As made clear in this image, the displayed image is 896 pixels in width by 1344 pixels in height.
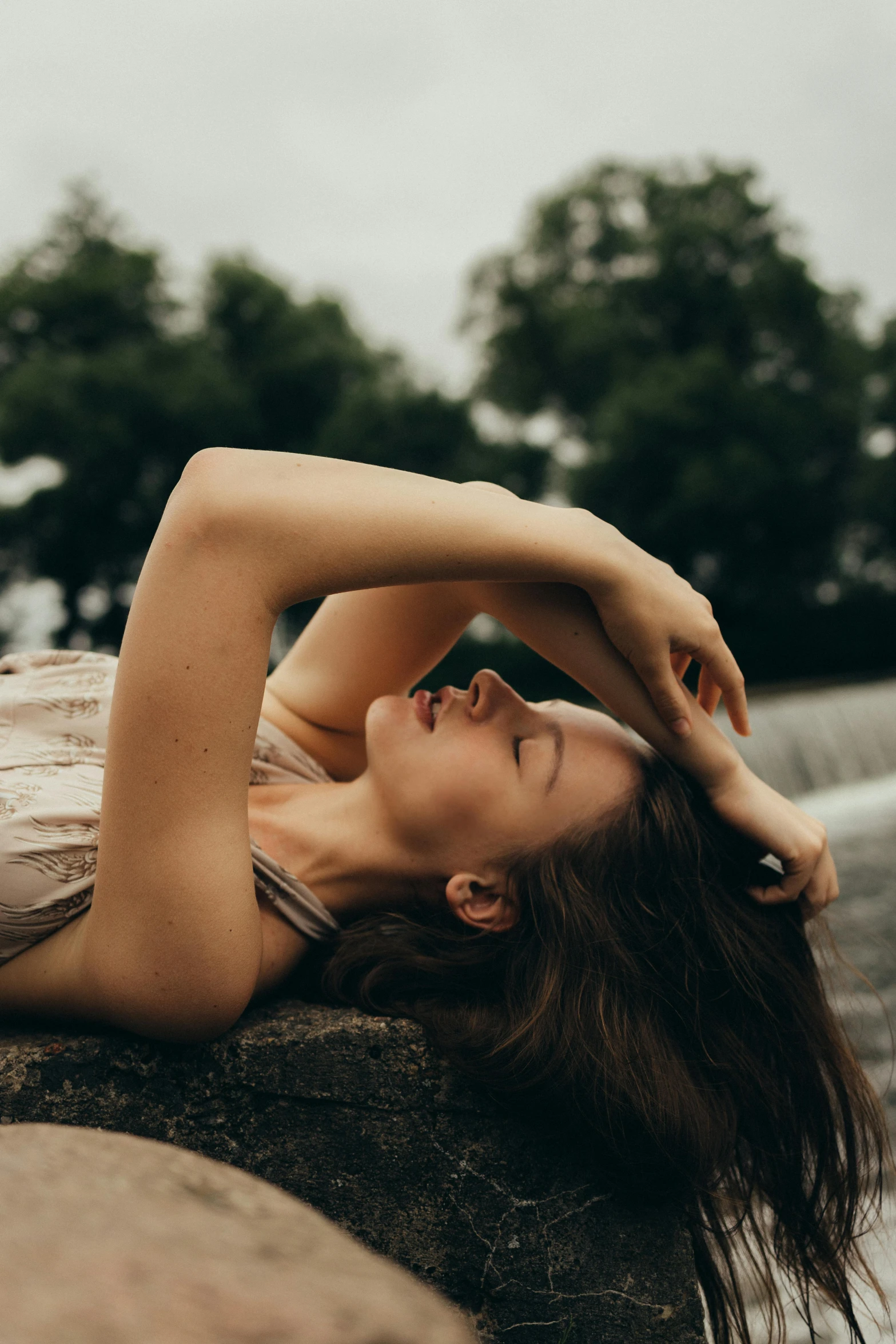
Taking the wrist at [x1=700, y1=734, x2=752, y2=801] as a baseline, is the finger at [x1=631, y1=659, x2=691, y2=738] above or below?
above

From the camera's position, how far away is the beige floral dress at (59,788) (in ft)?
5.94

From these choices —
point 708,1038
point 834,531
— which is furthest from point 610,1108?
point 834,531

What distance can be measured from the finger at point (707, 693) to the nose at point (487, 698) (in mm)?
418

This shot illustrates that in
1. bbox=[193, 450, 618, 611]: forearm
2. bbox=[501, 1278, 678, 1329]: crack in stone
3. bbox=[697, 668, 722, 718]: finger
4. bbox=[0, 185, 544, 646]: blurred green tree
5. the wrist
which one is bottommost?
bbox=[501, 1278, 678, 1329]: crack in stone

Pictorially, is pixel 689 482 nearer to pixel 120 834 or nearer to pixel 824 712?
pixel 824 712

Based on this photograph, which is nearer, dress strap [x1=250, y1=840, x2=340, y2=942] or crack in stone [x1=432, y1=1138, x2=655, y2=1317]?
crack in stone [x1=432, y1=1138, x2=655, y2=1317]

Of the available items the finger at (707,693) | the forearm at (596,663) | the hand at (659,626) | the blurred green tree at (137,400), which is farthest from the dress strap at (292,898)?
the blurred green tree at (137,400)

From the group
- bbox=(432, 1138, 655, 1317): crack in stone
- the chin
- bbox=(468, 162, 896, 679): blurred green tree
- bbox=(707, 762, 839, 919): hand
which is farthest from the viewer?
bbox=(468, 162, 896, 679): blurred green tree

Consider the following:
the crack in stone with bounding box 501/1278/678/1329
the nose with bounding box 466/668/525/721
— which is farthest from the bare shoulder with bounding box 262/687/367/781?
the crack in stone with bounding box 501/1278/678/1329

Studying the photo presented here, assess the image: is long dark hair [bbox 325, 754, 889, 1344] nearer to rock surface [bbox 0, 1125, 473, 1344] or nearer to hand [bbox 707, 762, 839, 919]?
hand [bbox 707, 762, 839, 919]

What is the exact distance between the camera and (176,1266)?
625 millimetres

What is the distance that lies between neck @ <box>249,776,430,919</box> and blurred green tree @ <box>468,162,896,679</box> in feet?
69.2

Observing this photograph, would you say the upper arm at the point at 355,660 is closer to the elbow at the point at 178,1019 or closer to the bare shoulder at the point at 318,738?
the bare shoulder at the point at 318,738

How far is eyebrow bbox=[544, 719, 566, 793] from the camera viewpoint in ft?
6.86
